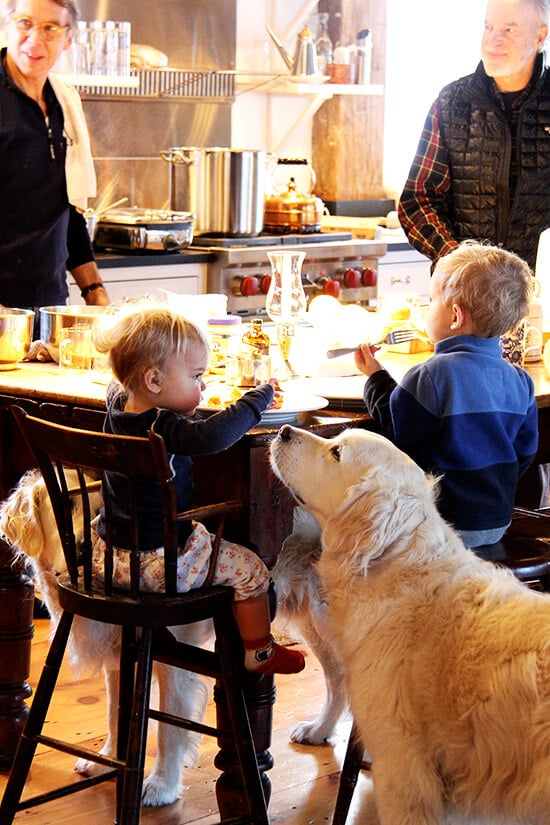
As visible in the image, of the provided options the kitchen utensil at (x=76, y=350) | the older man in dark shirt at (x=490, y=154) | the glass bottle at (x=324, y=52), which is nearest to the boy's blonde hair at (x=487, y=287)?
the kitchen utensil at (x=76, y=350)

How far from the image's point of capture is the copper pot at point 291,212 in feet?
18.9

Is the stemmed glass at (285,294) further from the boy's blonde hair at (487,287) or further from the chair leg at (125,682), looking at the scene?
the chair leg at (125,682)

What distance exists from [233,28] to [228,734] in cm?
425

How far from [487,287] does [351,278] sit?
10.2ft

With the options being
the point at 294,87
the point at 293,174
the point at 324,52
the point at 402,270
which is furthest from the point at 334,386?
the point at 324,52

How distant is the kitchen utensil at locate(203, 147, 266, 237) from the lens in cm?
546

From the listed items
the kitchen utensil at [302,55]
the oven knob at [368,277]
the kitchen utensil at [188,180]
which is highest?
the kitchen utensil at [302,55]

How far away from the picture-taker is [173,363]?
2289 millimetres

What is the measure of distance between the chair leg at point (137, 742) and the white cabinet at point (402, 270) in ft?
12.5

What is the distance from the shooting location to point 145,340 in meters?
2.27

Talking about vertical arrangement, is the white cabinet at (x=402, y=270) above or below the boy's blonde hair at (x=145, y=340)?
below

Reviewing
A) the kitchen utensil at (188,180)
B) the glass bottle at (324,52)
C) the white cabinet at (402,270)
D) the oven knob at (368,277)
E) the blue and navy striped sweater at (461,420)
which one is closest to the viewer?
the blue and navy striped sweater at (461,420)

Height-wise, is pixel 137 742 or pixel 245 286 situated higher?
pixel 245 286

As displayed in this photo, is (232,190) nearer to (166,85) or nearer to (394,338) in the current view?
(166,85)
